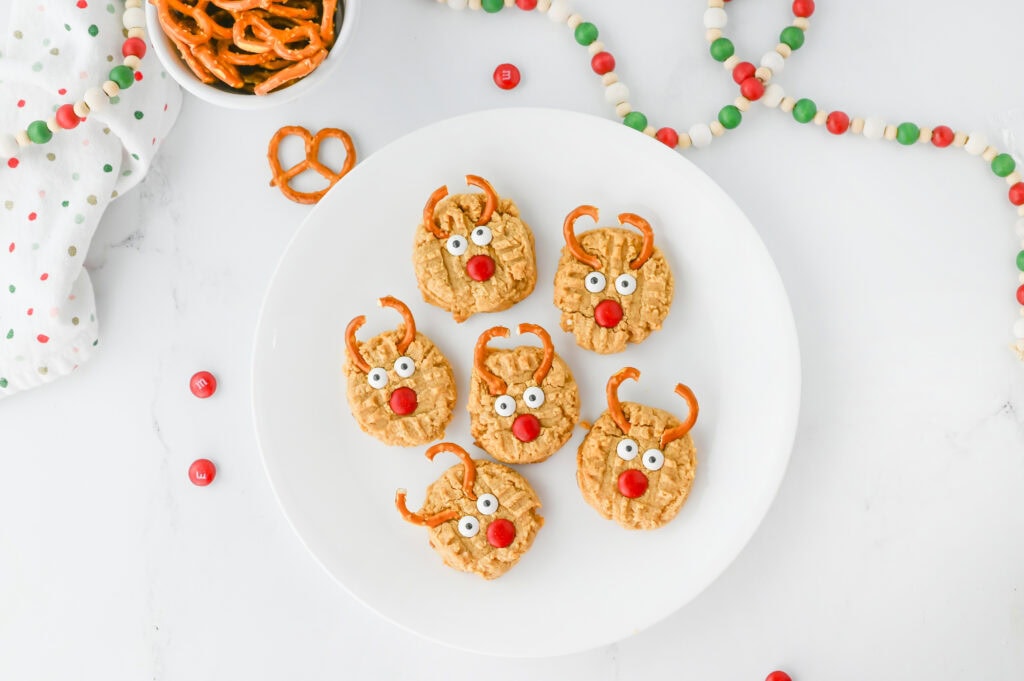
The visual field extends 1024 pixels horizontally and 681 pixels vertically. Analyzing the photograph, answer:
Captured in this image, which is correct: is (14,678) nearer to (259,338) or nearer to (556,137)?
(259,338)

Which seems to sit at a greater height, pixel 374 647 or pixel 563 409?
pixel 563 409

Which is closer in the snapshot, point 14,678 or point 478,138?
point 478,138

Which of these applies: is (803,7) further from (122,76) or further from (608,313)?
(122,76)

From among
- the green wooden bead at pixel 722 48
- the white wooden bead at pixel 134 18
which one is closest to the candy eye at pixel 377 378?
the white wooden bead at pixel 134 18

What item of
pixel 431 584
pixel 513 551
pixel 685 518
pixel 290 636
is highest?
pixel 685 518

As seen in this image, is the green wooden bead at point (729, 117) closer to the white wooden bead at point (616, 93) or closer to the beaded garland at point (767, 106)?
the beaded garland at point (767, 106)

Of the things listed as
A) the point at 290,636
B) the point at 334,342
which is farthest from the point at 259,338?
the point at 290,636

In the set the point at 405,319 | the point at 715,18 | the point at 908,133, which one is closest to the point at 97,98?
the point at 405,319
